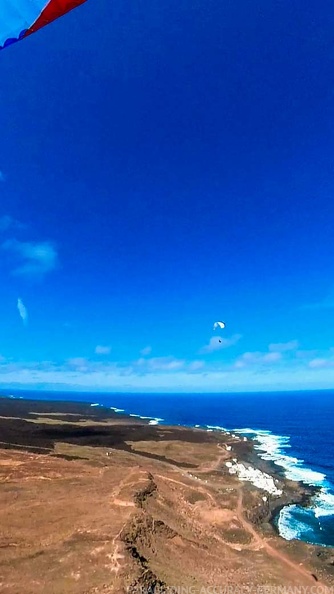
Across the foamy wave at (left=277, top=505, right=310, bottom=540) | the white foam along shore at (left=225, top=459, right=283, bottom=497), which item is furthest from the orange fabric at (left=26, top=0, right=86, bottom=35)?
the white foam along shore at (left=225, top=459, right=283, bottom=497)

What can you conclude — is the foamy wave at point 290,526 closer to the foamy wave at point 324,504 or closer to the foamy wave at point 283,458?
the foamy wave at point 324,504

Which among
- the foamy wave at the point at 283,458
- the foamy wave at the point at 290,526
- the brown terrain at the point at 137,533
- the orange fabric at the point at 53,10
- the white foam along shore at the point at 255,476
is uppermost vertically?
the orange fabric at the point at 53,10

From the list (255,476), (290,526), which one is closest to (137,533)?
(290,526)

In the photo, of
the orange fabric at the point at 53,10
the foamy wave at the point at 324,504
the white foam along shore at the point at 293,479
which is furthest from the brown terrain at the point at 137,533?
the orange fabric at the point at 53,10

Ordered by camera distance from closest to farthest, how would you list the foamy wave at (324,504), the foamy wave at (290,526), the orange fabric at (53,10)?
the orange fabric at (53,10)
the foamy wave at (290,526)
the foamy wave at (324,504)

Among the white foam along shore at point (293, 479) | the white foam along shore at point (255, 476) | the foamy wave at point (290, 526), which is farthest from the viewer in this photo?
the white foam along shore at point (255, 476)

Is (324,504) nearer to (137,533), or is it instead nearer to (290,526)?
(290,526)

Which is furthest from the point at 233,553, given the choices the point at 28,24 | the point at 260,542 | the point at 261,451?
the point at 261,451

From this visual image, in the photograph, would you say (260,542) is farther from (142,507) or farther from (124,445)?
(124,445)

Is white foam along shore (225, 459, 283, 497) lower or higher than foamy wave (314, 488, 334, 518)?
higher

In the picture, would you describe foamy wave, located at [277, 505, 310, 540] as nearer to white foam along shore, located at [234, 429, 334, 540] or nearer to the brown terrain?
white foam along shore, located at [234, 429, 334, 540]
